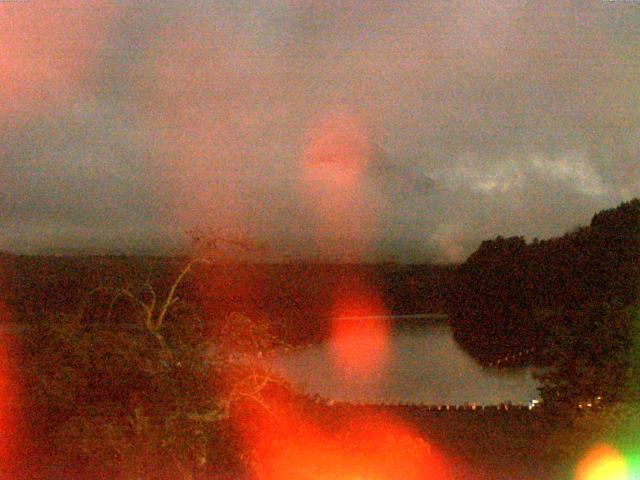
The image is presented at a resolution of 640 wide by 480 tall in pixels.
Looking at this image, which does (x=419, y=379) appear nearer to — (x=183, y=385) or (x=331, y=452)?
(x=331, y=452)

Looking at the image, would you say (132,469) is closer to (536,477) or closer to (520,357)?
(536,477)

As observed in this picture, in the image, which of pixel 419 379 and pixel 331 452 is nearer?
pixel 331 452

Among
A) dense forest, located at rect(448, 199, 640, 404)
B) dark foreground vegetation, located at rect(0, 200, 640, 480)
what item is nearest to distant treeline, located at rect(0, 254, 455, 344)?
dark foreground vegetation, located at rect(0, 200, 640, 480)

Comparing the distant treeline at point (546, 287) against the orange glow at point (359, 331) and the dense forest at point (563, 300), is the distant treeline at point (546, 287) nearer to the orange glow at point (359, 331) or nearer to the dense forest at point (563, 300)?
the dense forest at point (563, 300)

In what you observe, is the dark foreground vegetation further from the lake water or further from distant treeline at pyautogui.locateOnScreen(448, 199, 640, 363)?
the lake water

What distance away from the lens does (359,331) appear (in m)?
24.8

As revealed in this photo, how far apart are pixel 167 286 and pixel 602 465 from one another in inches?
234

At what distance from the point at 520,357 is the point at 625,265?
5.02 metres

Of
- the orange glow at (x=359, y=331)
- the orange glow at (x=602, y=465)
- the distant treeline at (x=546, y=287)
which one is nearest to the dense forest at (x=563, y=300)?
the distant treeline at (x=546, y=287)

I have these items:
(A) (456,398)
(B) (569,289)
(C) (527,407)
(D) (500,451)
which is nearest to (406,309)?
(B) (569,289)

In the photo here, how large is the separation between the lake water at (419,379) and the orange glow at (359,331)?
29 centimetres

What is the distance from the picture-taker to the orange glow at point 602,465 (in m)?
9.75

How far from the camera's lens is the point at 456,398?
16906 millimetres

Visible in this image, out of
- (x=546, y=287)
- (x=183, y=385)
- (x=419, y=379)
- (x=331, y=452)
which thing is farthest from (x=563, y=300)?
(x=183, y=385)
